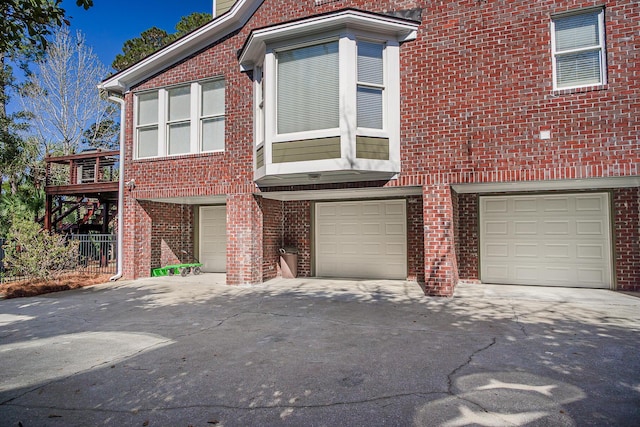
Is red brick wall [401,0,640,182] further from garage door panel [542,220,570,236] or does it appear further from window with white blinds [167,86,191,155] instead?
window with white blinds [167,86,191,155]

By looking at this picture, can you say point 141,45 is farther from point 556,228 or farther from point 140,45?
point 556,228

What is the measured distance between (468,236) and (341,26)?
246 inches

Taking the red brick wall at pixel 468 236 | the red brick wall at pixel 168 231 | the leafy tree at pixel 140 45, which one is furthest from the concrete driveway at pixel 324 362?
the leafy tree at pixel 140 45

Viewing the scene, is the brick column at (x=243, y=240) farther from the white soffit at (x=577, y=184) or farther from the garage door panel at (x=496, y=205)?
the garage door panel at (x=496, y=205)

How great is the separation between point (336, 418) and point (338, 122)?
243 inches

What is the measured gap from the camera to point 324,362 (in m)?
4.43

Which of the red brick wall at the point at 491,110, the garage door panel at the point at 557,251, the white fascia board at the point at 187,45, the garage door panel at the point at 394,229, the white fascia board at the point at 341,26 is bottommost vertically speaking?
the garage door panel at the point at 557,251

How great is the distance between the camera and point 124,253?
450 inches

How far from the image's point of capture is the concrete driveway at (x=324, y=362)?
127 inches

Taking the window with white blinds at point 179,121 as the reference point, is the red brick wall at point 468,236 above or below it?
below

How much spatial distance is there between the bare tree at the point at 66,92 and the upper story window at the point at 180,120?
54.0ft

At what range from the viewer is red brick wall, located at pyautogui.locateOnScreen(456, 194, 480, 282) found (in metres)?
10.2

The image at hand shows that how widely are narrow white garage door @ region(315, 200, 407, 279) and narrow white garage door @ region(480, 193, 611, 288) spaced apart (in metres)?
2.25

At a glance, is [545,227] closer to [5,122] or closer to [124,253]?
[124,253]
